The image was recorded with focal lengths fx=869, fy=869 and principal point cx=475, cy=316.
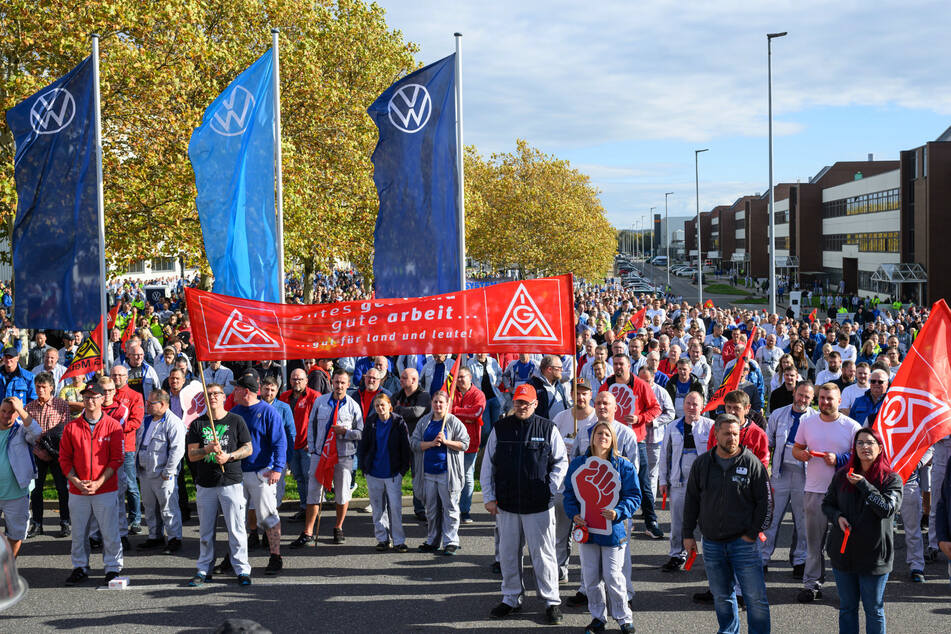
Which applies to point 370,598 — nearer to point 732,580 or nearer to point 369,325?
point 369,325

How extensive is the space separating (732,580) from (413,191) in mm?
6677

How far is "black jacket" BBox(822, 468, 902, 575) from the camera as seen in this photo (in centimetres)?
618

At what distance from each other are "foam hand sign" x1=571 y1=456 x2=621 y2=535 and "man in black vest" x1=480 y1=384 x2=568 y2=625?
38 cm

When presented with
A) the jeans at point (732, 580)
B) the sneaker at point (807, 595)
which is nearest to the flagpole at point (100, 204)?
the jeans at point (732, 580)

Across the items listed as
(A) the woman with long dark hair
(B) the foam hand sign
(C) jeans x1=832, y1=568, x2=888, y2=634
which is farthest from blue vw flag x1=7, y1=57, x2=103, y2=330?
(C) jeans x1=832, y1=568, x2=888, y2=634

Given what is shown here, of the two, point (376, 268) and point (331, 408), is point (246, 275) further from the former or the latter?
point (331, 408)

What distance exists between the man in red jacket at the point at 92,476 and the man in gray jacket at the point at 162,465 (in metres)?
0.88

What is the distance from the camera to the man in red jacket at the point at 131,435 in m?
9.70

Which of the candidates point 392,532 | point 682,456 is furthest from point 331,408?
point 682,456

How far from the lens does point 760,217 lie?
106438 millimetres

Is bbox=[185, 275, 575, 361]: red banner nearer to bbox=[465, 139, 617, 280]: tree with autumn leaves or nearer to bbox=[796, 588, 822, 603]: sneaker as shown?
bbox=[796, 588, 822, 603]: sneaker

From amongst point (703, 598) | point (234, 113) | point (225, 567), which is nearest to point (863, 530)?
point (703, 598)

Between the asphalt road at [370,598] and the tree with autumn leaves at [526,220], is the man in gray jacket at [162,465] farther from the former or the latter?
the tree with autumn leaves at [526,220]

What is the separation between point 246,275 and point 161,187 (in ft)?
25.9
